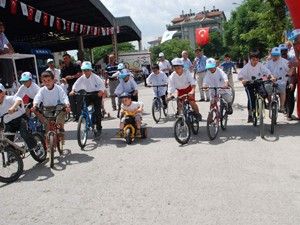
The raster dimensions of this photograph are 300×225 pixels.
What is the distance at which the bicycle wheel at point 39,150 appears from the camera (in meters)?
8.36

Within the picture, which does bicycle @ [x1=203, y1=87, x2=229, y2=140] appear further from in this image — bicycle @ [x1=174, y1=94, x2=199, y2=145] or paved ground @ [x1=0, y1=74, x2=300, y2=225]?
bicycle @ [x1=174, y1=94, x2=199, y2=145]

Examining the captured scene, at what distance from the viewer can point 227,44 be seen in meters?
79.3

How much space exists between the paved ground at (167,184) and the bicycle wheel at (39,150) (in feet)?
0.62

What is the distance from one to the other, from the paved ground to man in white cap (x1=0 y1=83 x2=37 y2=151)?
601mm

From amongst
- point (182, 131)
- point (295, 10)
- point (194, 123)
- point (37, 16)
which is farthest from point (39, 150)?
point (37, 16)

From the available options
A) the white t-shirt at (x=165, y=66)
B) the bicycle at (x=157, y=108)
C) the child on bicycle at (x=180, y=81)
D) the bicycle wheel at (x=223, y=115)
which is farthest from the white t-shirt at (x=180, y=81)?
the white t-shirt at (x=165, y=66)

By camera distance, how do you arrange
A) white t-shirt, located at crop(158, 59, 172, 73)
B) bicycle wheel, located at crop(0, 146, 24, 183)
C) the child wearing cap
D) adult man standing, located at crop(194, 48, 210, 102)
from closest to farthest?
bicycle wheel, located at crop(0, 146, 24, 183), the child wearing cap, adult man standing, located at crop(194, 48, 210, 102), white t-shirt, located at crop(158, 59, 172, 73)

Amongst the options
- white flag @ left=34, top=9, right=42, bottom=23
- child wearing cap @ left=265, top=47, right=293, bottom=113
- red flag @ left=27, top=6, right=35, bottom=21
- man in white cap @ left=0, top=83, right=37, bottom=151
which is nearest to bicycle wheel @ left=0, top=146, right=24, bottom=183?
man in white cap @ left=0, top=83, right=37, bottom=151

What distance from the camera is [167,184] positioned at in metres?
6.45

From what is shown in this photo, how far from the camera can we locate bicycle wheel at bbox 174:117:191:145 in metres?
9.17

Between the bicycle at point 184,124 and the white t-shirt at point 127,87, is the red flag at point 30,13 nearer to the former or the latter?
the white t-shirt at point 127,87

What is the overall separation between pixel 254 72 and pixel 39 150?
5.33 metres

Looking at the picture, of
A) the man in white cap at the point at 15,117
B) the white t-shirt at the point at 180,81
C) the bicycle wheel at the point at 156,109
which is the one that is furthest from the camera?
the bicycle wheel at the point at 156,109

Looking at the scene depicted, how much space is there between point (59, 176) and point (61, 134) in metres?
1.66
